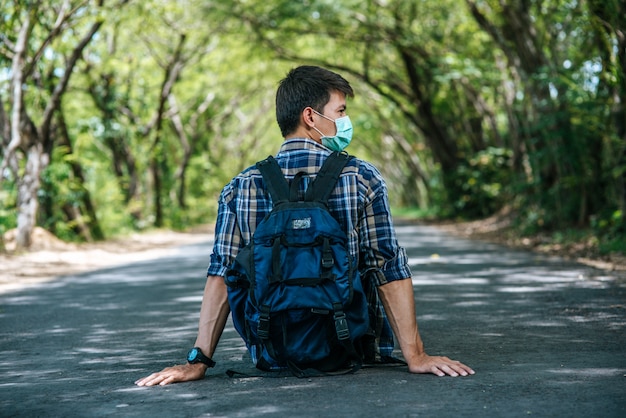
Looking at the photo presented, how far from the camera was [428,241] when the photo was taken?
19266mm

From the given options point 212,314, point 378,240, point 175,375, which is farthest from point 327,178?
point 175,375

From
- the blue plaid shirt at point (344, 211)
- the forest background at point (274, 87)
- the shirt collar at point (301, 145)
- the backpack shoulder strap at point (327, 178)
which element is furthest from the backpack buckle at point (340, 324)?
the forest background at point (274, 87)

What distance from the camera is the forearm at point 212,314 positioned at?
188 inches

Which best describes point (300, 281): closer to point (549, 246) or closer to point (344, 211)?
point (344, 211)

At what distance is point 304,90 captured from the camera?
4812 mm

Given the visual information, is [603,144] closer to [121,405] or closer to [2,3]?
[2,3]

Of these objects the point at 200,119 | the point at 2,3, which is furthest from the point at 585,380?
the point at 200,119

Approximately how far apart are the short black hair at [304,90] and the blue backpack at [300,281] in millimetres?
311

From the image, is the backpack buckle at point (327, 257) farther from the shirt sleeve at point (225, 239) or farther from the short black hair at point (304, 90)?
the short black hair at point (304, 90)

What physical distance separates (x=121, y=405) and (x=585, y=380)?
216 centimetres

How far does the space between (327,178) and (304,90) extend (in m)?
0.50

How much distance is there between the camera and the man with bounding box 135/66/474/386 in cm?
469

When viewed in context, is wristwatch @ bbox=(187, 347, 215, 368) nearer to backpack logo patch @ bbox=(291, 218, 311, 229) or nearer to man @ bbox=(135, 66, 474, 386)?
man @ bbox=(135, 66, 474, 386)

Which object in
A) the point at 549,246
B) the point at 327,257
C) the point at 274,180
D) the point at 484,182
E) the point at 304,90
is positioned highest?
the point at 484,182
